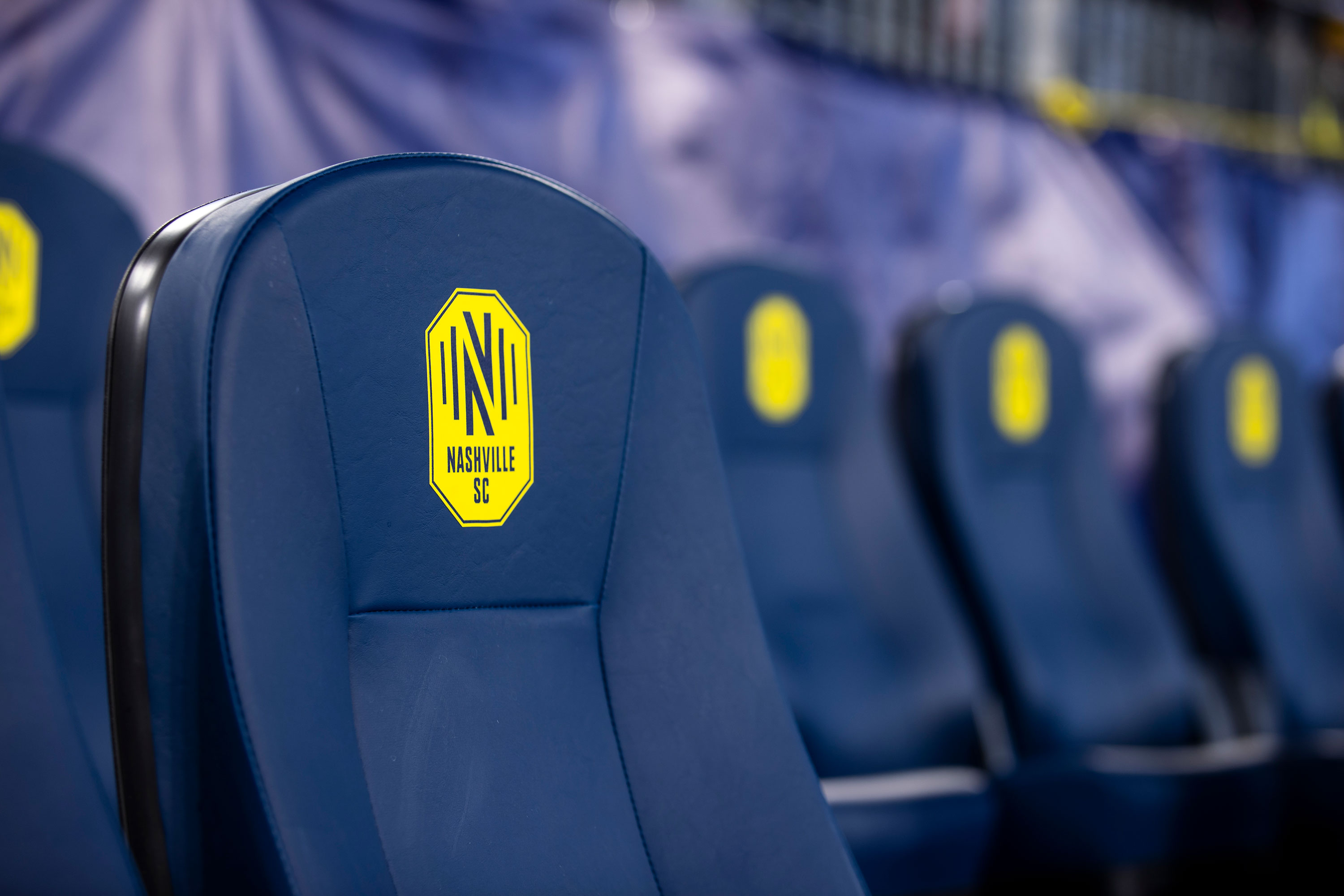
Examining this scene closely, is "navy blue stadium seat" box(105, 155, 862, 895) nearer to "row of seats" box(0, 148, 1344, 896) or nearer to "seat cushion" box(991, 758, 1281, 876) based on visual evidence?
"row of seats" box(0, 148, 1344, 896)

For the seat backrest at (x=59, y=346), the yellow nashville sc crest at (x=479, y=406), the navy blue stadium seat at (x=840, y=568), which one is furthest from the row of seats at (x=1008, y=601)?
the yellow nashville sc crest at (x=479, y=406)

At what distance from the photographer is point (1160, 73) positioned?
2.83m

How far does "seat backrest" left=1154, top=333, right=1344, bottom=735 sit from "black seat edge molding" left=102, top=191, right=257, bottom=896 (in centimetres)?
176

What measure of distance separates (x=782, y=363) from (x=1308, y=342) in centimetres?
174

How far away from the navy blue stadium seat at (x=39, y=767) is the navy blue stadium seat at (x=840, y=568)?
0.97 m

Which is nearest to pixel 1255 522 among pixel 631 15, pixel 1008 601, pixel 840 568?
pixel 1008 601

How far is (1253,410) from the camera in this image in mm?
2033

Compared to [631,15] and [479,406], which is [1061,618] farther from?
[479,406]

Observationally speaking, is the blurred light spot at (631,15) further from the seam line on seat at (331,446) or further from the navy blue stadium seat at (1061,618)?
the seam line on seat at (331,446)

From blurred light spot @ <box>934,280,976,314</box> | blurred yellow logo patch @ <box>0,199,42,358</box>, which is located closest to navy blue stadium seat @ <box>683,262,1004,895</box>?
blurred light spot @ <box>934,280,976,314</box>

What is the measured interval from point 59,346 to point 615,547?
2.22 ft

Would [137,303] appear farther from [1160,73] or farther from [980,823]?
[1160,73]

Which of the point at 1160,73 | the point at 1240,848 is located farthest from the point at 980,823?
the point at 1160,73

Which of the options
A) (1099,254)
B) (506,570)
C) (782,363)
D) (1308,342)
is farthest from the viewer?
(1308,342)
